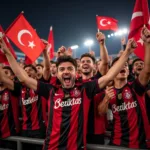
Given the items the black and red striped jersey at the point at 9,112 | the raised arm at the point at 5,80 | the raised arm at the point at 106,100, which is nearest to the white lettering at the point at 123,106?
the raised arm at the point at 106,100

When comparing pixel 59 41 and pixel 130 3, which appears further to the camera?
pixel 59 41

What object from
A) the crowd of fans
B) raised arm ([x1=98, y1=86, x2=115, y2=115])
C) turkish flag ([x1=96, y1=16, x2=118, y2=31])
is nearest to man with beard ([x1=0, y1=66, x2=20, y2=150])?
the crowd of fans

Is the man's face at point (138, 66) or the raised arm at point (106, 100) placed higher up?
the man's face at point (138, 66)

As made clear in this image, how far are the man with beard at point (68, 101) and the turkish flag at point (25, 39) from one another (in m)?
1.07

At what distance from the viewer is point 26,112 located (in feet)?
12.7

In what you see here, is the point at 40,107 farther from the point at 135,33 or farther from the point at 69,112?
the point at 135,33

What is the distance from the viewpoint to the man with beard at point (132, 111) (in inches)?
108

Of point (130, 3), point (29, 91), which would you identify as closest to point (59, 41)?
point (130, 3)

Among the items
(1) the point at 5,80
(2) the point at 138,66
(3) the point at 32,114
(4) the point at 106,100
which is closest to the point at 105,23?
(2) the point at 138,66

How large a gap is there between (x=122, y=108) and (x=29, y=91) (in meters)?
1.74

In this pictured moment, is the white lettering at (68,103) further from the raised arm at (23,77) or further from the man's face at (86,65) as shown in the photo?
the man's face at (86,65)

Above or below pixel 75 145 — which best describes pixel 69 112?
above

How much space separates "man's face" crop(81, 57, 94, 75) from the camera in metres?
→ 3.80

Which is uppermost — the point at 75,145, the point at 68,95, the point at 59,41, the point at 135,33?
the point at 59,41
